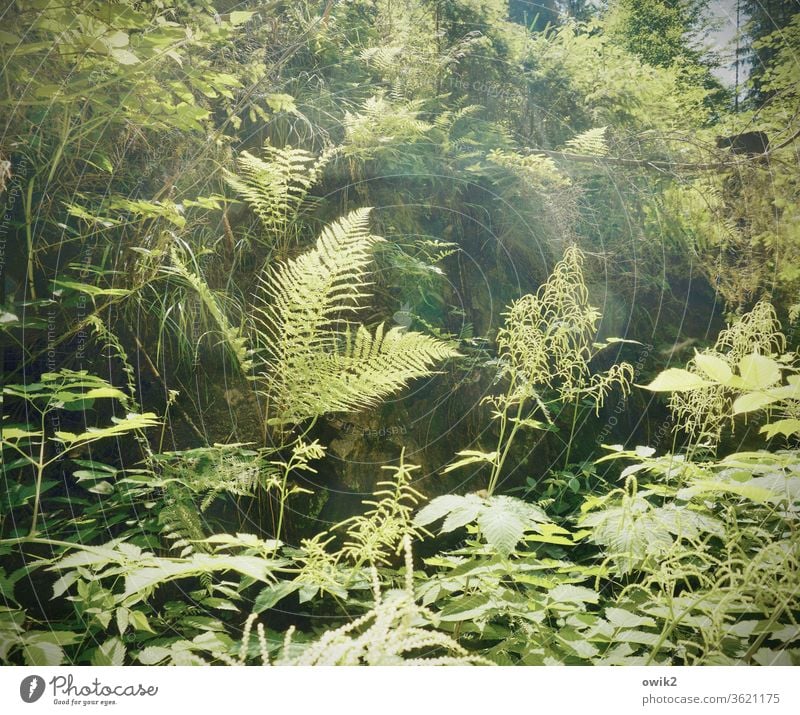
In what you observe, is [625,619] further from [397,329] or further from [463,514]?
[397,329]

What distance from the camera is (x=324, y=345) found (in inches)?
51.3

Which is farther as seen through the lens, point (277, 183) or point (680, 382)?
point (277, 183)

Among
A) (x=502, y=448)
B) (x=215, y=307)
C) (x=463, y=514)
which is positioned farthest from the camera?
(x=502, y=448)

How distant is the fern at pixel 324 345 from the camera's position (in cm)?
128

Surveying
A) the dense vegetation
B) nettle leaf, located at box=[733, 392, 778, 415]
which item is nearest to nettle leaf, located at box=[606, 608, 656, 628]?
the dense vegetation

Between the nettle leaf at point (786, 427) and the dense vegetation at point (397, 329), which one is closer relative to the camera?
the dense vegetation at point (397, 329)

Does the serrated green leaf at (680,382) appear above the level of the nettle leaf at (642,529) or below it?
above

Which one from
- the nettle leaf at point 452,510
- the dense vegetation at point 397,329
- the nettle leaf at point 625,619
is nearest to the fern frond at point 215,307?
the dense vegetation at point 397,329

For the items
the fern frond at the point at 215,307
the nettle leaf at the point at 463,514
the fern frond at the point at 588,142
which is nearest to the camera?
the nettle leaf at the point at 463,514

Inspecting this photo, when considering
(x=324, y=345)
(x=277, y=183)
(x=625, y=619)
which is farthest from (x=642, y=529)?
(x=277, y=183)

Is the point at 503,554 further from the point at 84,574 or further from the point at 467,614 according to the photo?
the point at 84,574

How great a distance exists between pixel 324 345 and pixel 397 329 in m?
0.17

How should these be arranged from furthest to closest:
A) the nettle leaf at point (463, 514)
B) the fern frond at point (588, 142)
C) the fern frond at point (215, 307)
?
the fern frond at point (588, 142) < the fern frond at point (215, 307) < the nettle leaf at point (463, 514)

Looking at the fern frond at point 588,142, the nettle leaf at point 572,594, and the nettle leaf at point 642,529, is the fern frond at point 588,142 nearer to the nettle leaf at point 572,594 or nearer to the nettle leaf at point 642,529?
the nettle leaf at point 642,529
